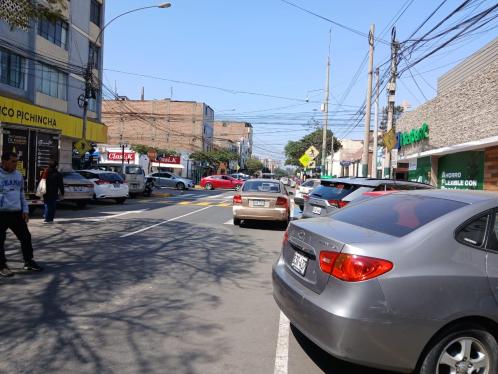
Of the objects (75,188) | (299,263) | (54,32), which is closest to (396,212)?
(299,263)

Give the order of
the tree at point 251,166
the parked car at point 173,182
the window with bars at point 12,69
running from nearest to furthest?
1. the window with bars at point 12,69
2. the parked car at point 173,182
3. the tree at point 251,166

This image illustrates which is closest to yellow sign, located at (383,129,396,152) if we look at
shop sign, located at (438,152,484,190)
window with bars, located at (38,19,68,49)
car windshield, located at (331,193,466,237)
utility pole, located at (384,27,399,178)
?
utility pole, located at (384,27,399,178)

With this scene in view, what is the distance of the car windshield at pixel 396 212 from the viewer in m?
3.99

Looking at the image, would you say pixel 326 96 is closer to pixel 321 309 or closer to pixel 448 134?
pixel 448 134

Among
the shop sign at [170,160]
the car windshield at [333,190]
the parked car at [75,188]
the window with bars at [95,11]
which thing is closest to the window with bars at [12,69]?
the parked car at [75,188]

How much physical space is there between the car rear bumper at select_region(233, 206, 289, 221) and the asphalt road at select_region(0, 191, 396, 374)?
11.1 ft

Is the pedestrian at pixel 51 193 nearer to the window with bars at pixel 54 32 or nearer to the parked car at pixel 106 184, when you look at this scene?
the parked car at pixel 106 184

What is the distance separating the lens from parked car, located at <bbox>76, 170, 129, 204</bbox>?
20.8 m

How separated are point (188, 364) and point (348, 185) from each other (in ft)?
23.3

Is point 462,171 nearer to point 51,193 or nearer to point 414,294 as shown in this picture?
point 51,193

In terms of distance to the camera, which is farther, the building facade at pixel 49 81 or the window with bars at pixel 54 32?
the window with bars at pixel 54 32

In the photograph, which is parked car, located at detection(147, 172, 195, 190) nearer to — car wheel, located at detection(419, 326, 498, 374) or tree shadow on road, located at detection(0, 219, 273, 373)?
tree shadow on road, located at detection(0, 219, 273, 373)

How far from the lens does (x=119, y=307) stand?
5.67 metres

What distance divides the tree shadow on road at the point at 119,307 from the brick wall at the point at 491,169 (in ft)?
31.2
